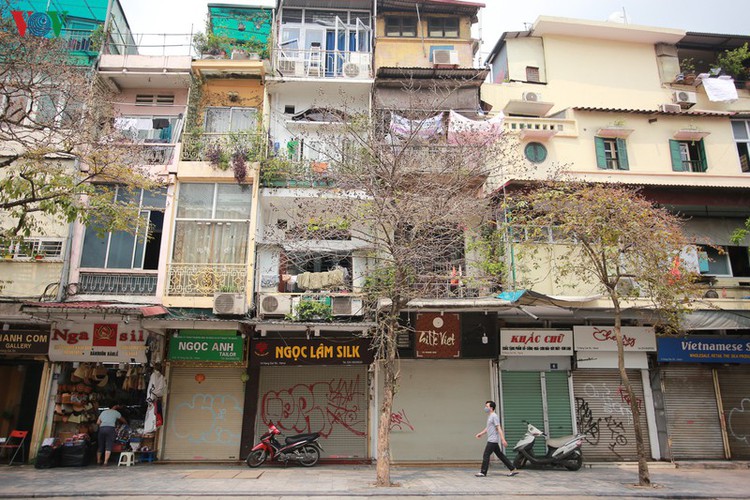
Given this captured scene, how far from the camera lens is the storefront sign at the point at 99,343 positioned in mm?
13367

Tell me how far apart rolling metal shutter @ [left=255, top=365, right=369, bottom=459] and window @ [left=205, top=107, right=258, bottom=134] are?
7296 mm

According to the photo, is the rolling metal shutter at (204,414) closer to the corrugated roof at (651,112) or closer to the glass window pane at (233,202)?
the glass window pane at (233,202)

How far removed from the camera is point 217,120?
16016 millimetres

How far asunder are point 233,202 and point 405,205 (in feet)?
18.7

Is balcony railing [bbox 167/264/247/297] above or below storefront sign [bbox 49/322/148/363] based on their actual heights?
above

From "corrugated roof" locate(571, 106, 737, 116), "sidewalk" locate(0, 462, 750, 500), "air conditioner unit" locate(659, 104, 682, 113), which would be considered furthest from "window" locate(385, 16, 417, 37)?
"sidewalk" locate(0, 462, 750, 500)

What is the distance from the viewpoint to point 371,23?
58.2ft

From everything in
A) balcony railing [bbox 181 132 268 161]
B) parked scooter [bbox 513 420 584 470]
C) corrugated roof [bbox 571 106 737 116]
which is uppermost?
corrugated roof [bbox 571 106 737 116]

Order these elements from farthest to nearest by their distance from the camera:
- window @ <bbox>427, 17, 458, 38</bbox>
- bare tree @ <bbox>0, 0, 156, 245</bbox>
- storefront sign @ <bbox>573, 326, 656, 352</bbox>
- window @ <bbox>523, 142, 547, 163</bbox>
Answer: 1. window @ <bbox>427, 17, 458, 38</bbox>
2. window @ <bbox>523, 142, 547, 163</bbox>
3. storefront sign @ <bbox>573, 326, 656, 352</bbox>
4. bare tree @ <bbox>0, 0, 156, 245</bbox>

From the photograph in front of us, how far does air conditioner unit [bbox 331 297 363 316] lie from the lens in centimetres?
1358

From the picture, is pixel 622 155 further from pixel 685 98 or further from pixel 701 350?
pixel 701 350

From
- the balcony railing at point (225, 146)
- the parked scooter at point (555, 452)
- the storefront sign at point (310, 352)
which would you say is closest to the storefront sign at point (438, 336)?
the storefront sign at point (310, 352)

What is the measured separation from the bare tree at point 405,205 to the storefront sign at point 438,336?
0.46 metres

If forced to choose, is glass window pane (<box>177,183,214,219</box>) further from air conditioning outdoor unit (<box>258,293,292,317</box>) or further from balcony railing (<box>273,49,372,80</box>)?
balcony railing (<box>273,49,372,80</box>)
